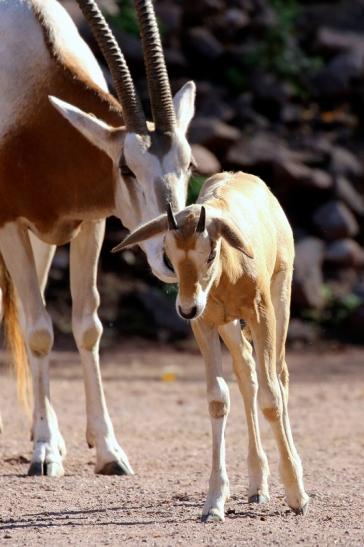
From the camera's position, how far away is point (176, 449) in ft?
25.0

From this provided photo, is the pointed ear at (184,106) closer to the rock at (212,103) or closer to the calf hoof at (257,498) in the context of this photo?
the calf hoof at (257,498)

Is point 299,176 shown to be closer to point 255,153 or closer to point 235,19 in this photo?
point 255,153

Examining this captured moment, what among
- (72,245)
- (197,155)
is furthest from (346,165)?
(72,245)

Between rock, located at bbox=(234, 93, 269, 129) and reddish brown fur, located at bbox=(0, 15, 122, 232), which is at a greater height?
reddish brown fur, located at bbox=(0, 15, 122, 232)

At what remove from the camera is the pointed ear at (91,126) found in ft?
21.9

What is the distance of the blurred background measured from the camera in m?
13.6

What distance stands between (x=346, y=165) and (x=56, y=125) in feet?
28.0

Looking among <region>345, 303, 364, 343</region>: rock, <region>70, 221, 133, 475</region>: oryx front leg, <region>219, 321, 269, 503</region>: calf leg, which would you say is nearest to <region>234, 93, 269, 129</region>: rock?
<region>345, 303, 364, 343</region>: rock

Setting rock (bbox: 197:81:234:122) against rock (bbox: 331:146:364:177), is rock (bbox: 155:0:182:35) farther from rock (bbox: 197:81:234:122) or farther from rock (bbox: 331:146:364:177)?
rock (bbox: 331:146:364:177)

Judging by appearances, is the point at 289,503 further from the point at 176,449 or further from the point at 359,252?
the point at 359,252

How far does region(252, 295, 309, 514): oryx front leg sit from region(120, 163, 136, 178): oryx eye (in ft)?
4.62

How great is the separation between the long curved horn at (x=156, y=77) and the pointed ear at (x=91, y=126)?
0.30 metres

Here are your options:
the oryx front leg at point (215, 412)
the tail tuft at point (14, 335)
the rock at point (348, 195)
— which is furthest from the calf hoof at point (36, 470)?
the rock at point (348, 195)

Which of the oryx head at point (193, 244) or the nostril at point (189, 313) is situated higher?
the oryx head at point (193, 244)
